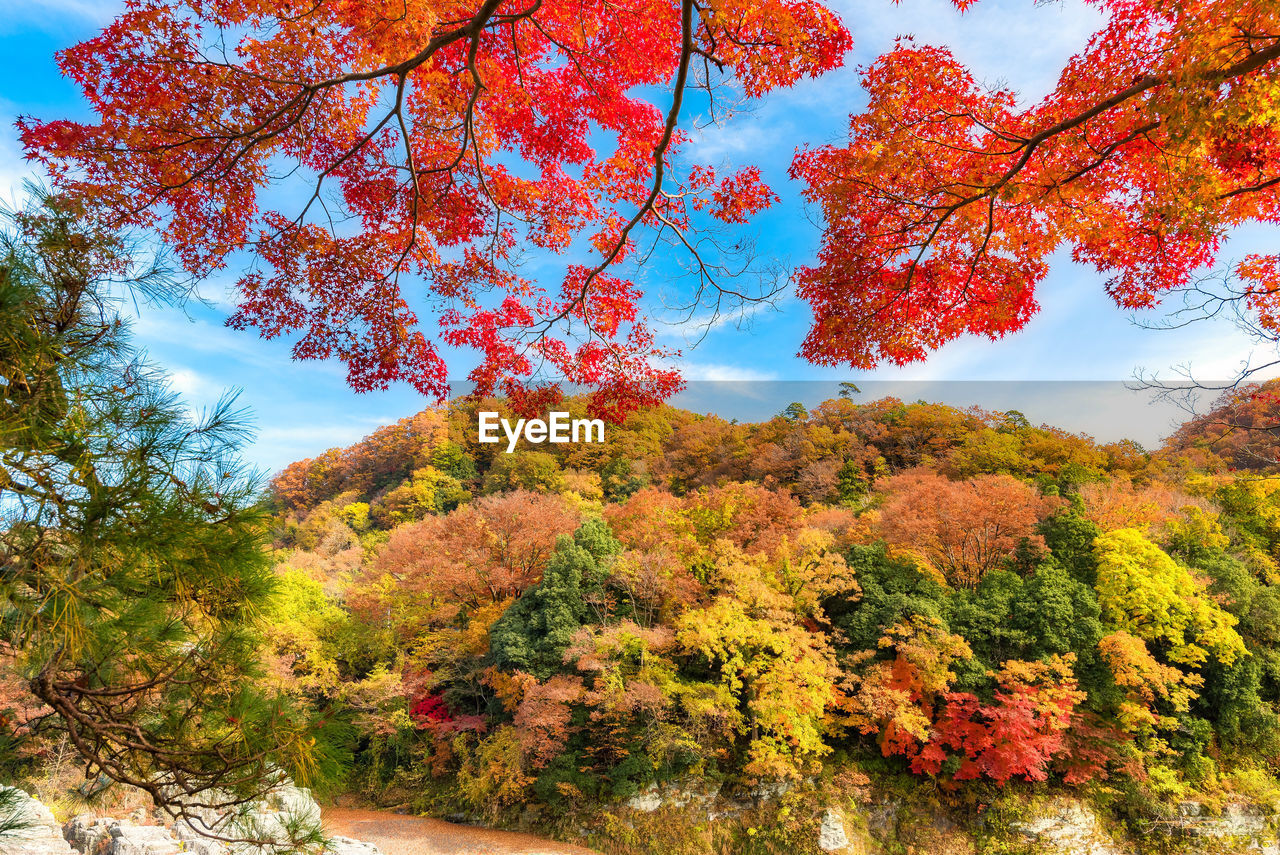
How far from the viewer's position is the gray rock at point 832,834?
838 centimetres

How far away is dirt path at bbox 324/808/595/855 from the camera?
29.9ft

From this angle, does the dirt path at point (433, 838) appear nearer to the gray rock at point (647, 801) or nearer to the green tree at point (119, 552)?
the gray rock at point (647, 801)

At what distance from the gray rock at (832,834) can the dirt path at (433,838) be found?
3748 millimetres

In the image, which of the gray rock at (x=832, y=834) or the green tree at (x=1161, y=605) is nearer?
the gray rock at (x=832, y=834)

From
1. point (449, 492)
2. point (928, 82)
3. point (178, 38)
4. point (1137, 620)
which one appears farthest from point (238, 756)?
point (449, 492)

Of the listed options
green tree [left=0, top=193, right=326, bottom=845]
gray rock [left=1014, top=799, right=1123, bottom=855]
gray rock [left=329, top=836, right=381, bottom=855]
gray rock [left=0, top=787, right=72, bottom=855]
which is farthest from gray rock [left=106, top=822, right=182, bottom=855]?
gray rock [left=1014, top=799, right=1123, bottom=855]

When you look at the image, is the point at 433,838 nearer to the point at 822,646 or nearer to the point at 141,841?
the point at 141,841

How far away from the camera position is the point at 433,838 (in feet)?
31.6

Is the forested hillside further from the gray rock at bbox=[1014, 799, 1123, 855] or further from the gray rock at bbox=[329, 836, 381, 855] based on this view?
the gray rock at bbox=[329, 836, 381, 855]

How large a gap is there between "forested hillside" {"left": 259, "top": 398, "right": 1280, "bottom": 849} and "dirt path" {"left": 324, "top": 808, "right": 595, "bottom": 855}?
1.73 ft

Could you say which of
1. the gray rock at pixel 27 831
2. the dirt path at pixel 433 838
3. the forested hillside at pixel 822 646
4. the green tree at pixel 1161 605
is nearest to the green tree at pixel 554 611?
the forested hillside at pixel 822 646

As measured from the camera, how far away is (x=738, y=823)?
8883mm

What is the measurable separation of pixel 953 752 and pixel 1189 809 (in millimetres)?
3326

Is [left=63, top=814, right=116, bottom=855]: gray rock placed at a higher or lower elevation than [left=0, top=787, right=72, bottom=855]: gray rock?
lower
